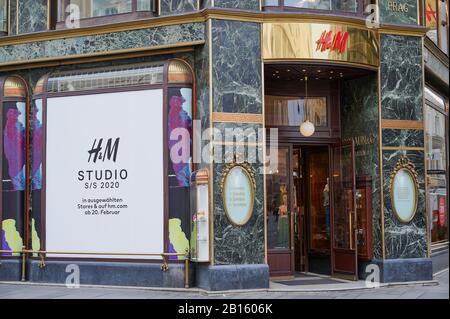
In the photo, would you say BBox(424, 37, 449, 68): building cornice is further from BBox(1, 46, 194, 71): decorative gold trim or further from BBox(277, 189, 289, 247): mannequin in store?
BBox(1, 46, 194, 71): decorative gold trim

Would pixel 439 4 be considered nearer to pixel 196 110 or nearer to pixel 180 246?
pixel 196 110

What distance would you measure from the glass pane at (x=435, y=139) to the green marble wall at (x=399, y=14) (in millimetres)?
2641

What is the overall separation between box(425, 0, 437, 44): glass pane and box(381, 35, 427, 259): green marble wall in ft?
9.66

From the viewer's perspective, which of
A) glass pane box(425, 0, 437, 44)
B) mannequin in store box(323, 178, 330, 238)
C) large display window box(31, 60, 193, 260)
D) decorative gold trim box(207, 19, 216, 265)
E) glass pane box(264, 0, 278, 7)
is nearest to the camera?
decorative gold trim box(207, 19, 216, 265)

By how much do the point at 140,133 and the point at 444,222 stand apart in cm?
880

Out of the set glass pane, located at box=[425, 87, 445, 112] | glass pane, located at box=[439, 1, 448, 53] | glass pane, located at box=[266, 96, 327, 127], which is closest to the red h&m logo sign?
glass pane, located at box=[266, 96, 327, 127]

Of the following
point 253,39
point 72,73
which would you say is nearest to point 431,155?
point 253,39

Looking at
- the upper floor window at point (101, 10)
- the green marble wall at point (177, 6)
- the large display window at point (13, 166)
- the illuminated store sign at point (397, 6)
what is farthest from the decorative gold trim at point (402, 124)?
the large display window at point (13, 166)

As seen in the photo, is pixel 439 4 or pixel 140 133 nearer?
pixel 140 133

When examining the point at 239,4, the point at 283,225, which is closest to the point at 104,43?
the point at 239,4

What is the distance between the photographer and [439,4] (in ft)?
60.8

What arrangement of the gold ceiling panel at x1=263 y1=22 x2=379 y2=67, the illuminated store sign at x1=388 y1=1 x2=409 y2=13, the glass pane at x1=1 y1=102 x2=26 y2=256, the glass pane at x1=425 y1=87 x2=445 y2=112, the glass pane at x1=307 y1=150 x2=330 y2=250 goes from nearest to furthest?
the gold ceiling panel at x1=263 y1=22 x2=379 y2=67, the illuminated store sign at x1=388 y1=1 x2=409 y2=13, the glass pane at x1=1 y1=102 x2=26 y2=256, the glass pane at x1=307 y1=150 x2=330 y2=250, the glass pane at x1=425 y1=87 x2=445 y2=112

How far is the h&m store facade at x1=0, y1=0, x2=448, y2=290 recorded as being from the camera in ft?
44.0

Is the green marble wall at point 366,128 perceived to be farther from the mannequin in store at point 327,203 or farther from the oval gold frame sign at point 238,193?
the oval gold frame sign at point 238,193
